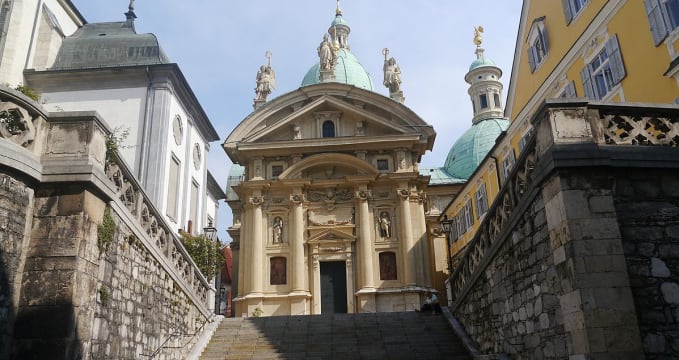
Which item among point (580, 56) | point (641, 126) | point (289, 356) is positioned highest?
point (580, 56)

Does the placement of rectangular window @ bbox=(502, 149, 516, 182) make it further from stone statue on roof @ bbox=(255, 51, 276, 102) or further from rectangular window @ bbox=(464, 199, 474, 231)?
stone statue on roof @ bbox=(255, 51, 276, 102)

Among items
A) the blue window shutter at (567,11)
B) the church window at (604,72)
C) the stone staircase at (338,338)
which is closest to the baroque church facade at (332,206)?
the stone staircase at (338,338)

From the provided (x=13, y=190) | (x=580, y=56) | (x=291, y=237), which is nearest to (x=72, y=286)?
(x=13, y=190)

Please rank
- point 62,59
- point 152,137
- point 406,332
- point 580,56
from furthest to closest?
point 62,59
point 152,137
point 580,56
point 406,332

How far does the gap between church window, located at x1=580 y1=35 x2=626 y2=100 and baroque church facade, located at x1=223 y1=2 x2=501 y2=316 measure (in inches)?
478

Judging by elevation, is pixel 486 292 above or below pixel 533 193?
below

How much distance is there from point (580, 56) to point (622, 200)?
9819 millimetres

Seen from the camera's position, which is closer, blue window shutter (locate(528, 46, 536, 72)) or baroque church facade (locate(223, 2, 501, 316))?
blue window shutter (locate(528, 46, 536, 72))

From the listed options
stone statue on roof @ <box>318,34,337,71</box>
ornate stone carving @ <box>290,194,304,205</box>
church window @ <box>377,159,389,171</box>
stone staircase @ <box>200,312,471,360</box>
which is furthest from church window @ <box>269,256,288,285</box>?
stone statue on roof @ <box>318,34,337,71</box>

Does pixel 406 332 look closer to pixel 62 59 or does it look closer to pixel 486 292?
pixel 486 292

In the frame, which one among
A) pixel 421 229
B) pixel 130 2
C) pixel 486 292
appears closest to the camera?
pixel 486 292

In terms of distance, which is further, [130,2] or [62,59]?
[130,2]

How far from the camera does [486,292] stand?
11102 millimetres

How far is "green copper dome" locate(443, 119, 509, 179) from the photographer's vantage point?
41.2 meters
